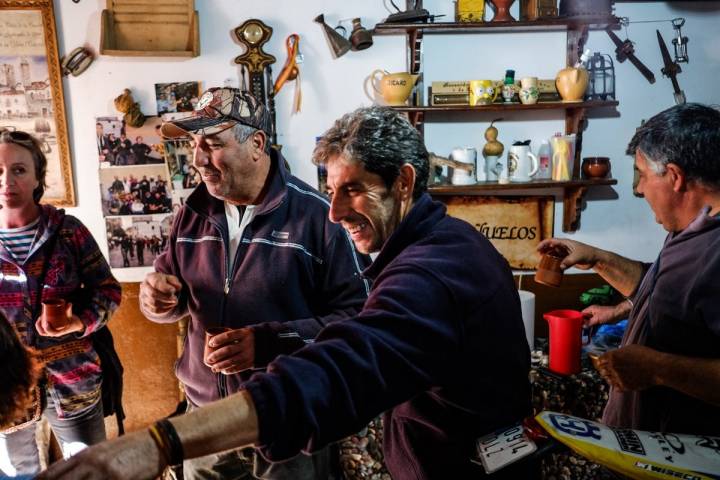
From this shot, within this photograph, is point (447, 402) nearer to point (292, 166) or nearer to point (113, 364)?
point (113, 364)

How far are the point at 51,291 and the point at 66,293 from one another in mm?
55

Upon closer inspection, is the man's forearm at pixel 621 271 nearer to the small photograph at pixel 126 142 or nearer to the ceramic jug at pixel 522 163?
the ceramic jug at pixel 522 163

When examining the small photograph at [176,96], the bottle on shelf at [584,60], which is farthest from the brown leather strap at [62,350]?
the bottle on shelf at [584,60]

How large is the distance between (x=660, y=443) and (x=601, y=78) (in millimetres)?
2262

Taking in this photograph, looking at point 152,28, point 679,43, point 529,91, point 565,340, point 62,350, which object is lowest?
point 565,340

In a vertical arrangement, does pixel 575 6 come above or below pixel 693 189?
above

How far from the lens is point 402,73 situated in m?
2.94

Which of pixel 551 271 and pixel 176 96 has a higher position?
pixel 176 96

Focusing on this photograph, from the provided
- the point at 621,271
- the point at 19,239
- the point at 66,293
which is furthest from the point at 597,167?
the point at 19,239

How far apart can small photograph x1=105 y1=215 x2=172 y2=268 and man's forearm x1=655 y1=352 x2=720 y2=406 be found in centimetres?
258

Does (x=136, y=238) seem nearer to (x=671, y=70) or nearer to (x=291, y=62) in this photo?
(x=291, y=62)

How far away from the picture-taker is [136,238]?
3.26 m

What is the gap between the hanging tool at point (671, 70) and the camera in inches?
124

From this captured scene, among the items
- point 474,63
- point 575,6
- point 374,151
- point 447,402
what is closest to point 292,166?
point 474,63
